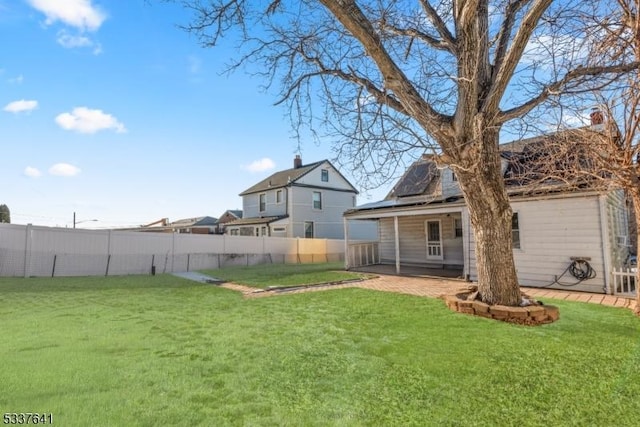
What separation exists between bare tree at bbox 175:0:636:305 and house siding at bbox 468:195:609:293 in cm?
405

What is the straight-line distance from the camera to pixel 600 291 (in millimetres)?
8273

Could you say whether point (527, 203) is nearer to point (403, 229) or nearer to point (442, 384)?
point (403, 229)

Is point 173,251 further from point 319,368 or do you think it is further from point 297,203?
point 319,368

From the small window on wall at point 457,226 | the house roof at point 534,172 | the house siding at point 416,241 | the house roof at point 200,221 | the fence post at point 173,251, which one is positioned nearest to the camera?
the house roof at point 534,172

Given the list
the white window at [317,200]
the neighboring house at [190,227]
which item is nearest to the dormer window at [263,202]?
the white window at [317,200]

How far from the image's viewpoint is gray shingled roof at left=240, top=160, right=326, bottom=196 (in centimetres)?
2720

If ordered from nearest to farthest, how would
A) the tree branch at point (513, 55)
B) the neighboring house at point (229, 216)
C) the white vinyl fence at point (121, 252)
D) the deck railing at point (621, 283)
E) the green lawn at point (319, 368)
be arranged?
the green lawn at point (319, 368), the tree branch at point (513, 55), the deck railing at point (621, 283), the white vinyl fence at point (121, 252), the neighboring house at point (229, 216)

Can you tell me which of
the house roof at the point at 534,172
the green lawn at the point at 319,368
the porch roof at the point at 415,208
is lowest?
the green lawn at the point at 319,368

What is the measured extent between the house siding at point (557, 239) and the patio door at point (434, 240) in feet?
15.1

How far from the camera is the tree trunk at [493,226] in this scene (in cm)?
560

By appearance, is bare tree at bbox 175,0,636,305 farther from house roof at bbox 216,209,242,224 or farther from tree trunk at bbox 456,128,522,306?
house roof at bbox 216,209,242,224

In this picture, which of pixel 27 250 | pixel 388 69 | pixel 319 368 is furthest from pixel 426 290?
pixel 27 250

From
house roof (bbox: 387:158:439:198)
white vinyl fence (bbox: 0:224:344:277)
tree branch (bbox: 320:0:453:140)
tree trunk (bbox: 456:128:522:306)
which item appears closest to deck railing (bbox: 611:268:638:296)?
tree trunk (bbox: 456:128:522:306)

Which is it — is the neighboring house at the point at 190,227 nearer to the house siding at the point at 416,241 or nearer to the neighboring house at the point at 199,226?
the neighboring house at the point at 199,226
